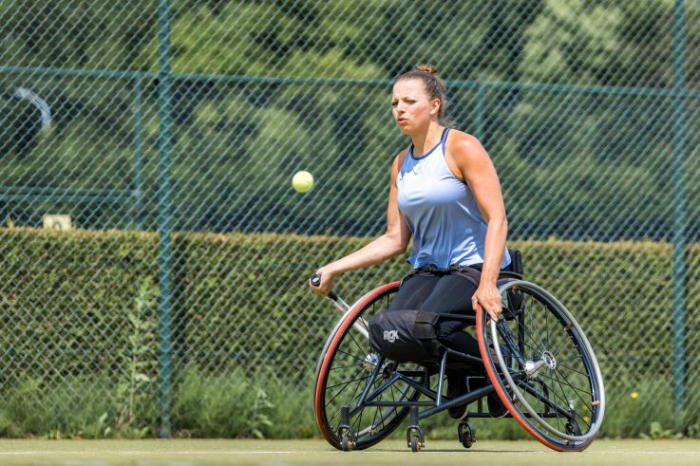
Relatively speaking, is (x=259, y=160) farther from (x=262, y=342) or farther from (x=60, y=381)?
(x=60, y=381)

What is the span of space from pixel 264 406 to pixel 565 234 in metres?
1.72

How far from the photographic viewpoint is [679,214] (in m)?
6.25

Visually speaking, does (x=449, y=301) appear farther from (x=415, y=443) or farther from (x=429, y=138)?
(x=429, y=138)

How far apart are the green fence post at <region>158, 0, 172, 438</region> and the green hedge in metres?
0.04

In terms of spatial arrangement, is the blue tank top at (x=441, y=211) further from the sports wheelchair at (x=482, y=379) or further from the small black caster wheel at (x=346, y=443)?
the small black caster wheel at (x=346, y=443)

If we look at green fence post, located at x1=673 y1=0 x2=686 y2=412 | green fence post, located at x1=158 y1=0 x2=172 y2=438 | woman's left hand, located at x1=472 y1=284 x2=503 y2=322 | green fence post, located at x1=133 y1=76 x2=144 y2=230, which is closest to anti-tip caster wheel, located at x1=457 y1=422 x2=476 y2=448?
woman's left hand, located at x1=472 y1=284 x2=503 y2=322

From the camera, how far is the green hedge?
5609 millimetres

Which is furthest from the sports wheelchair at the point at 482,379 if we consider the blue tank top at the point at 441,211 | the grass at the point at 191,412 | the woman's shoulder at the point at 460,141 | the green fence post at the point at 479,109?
the green fence post at the point at 479,109

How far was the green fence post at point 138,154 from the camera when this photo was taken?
5.80m

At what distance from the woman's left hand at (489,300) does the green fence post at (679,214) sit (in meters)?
2.74

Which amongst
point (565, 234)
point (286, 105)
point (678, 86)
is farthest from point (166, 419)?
point (678, 86)

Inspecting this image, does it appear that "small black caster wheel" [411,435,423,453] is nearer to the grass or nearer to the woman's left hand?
the woman's left hand

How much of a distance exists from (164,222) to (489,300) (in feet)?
7.89

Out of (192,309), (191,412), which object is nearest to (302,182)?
(192,309)
